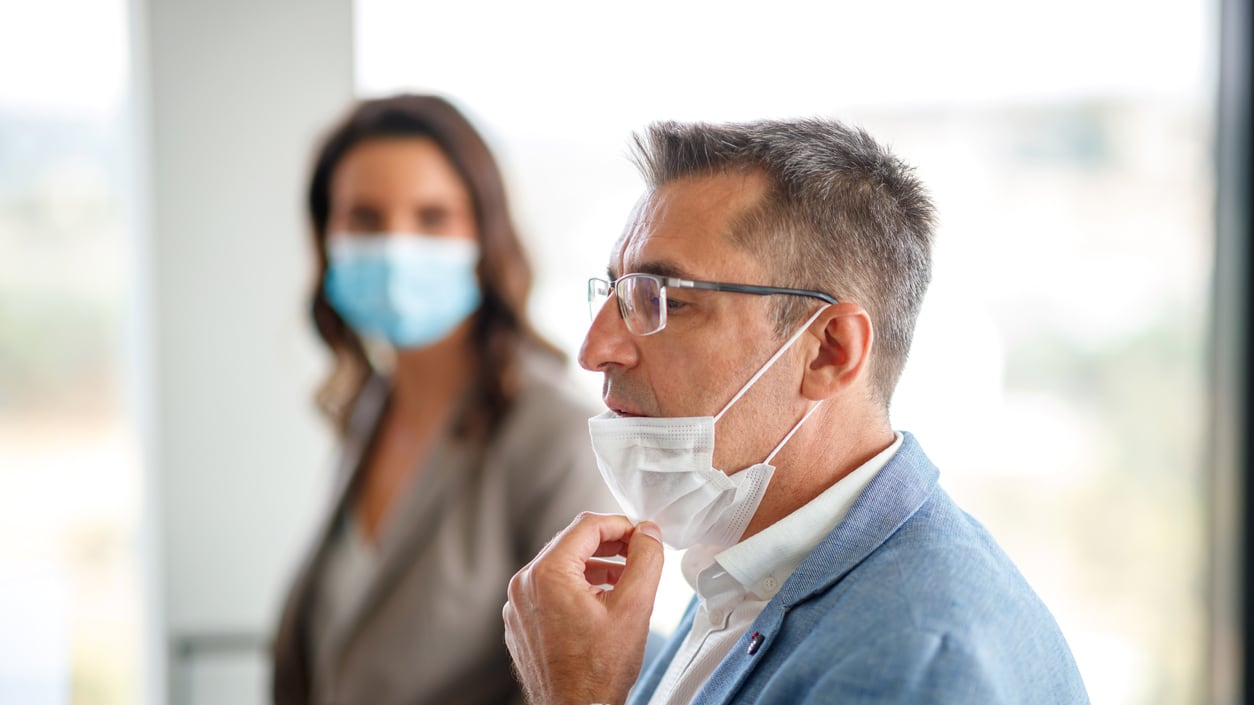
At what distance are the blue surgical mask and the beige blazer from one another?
285 millimetres

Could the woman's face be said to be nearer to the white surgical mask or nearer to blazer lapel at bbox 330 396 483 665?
blazer lapel at bbox 330 396 483 665

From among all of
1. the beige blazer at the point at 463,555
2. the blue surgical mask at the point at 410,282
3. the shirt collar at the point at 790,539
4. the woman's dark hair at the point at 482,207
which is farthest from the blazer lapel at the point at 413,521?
the shirt collar at the point at 790,539

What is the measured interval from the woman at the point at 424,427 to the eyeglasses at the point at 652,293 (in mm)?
768

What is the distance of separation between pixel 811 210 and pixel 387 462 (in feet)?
4.63

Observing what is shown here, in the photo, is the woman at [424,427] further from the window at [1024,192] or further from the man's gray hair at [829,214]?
the man's gray hair at [829,214]

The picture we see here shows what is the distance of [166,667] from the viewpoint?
2.93 metres

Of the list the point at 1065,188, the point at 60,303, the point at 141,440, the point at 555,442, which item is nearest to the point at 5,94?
the point at 60,303

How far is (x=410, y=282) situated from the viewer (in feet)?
7.13

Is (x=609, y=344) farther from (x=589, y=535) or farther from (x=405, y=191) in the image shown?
(x=405, y=191)

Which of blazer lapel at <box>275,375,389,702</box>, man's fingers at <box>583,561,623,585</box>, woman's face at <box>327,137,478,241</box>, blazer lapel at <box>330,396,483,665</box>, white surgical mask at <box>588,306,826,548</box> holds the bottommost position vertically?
blazer lapel at <box>275,375,389,702</box>

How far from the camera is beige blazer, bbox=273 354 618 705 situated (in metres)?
1.86

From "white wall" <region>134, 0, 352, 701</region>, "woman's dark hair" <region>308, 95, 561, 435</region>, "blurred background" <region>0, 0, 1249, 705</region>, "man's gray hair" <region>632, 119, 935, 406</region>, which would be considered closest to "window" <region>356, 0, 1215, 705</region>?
"blurred background" <region>0, 0, 1249, 705</region>

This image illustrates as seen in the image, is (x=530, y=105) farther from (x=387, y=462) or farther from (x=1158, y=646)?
(x=1158, y=646)

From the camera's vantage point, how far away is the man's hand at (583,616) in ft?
3.39
